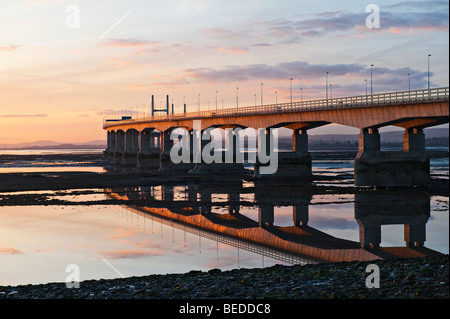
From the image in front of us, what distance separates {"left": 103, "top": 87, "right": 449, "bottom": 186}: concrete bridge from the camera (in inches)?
1838

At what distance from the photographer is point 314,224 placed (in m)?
28.1

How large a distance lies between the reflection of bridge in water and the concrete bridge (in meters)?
7.44

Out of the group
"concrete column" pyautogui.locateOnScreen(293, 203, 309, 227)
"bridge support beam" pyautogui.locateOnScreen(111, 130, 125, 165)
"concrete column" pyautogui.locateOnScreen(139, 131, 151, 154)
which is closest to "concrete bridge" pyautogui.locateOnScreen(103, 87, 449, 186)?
"concrete column" pyautogui.locateOnScreen(139, 131, 151, 154)

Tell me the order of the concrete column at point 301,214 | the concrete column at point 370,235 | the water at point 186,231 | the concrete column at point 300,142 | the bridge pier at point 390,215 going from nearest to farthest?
the water at point 186,231 < the concrete column at point 370,235 < the bridge pier at point 390,215 < the concrete column at point 301,214 < the concrete column at point 300,142

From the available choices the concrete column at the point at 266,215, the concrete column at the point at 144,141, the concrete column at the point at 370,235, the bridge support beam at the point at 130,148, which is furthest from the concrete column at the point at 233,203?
the bridge support beam at the point at 130,148

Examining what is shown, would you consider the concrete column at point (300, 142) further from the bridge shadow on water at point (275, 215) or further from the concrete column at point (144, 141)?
the concrete column at point (144, 141)

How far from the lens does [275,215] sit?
103 ft

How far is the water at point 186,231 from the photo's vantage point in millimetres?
18828

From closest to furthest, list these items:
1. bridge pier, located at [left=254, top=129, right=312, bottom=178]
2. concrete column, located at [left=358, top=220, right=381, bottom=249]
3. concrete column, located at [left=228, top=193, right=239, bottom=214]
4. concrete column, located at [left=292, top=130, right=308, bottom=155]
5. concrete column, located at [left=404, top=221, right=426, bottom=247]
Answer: concrete column, located at [left=404, top=221, right=426, bottom=247] → concrete column, located at [left=358, top=220, right=381, bottom=249] → concrete column, located at [left=228, top=193, right=239, bottom=214] → bridge pier, located at [left=254, top=129, right=312, bottom=178] → concrete column, located at [left=292, top=130, right=308, bottom=155]

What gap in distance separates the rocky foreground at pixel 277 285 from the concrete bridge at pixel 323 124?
30.3 metres

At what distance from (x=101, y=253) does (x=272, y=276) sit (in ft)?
25.7

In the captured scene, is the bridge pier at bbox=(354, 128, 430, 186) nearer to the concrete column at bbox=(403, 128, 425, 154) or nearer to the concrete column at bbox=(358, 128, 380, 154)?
the concrete column at bbox=(403, 128, 425, 154)
